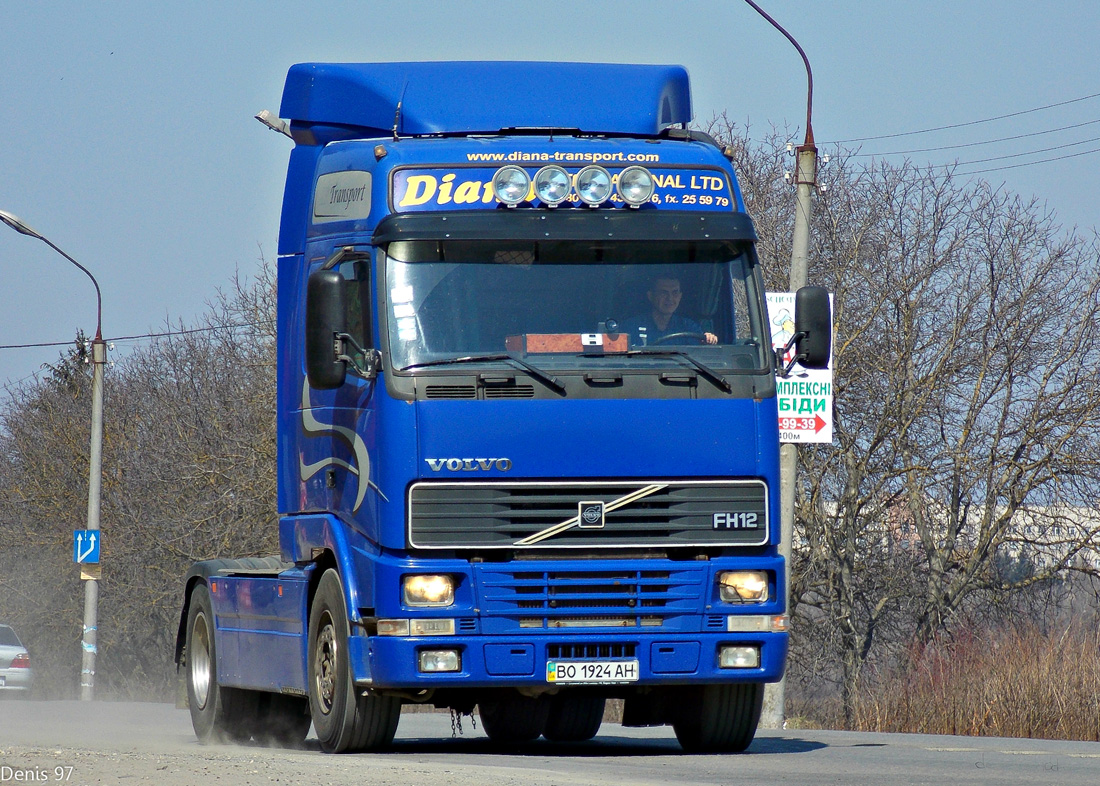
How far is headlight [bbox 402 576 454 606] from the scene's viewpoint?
920 cm

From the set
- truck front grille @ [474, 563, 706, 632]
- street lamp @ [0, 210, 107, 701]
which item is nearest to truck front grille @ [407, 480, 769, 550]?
truck front grille @ [474, 563, 706, 632]

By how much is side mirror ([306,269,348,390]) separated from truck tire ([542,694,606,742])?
3965mm

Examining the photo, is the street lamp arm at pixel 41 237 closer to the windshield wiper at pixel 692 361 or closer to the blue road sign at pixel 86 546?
the blue road sign at pixel 86 546

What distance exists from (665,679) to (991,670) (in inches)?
246

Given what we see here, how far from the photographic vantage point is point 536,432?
920 centimetres

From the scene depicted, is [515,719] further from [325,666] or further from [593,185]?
[593,185]

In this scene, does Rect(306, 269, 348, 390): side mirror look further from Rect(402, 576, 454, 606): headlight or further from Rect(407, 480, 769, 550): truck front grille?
Rect(402, 576, 454, 606): headlight

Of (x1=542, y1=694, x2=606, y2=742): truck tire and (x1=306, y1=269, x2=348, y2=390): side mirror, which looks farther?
(x1=542, y1=694, x2=606, y2=742): truck tire

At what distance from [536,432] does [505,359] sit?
0.45 metres

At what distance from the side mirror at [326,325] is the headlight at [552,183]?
4.15ft

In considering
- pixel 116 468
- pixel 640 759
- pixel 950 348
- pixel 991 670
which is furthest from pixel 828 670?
pixel 116 468

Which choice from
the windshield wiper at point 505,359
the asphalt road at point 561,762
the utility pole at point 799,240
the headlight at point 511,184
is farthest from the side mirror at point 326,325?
the utility pole at point 799,240

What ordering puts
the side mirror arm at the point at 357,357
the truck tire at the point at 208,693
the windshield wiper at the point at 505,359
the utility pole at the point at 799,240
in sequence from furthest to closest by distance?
the utility pole at the point at 799,240 → the truck tire at the point at 208,693 → the side mirror arm at the point at 357,357 → the windshield wiper at the point at 505,359

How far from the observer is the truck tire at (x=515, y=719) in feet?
40.7
